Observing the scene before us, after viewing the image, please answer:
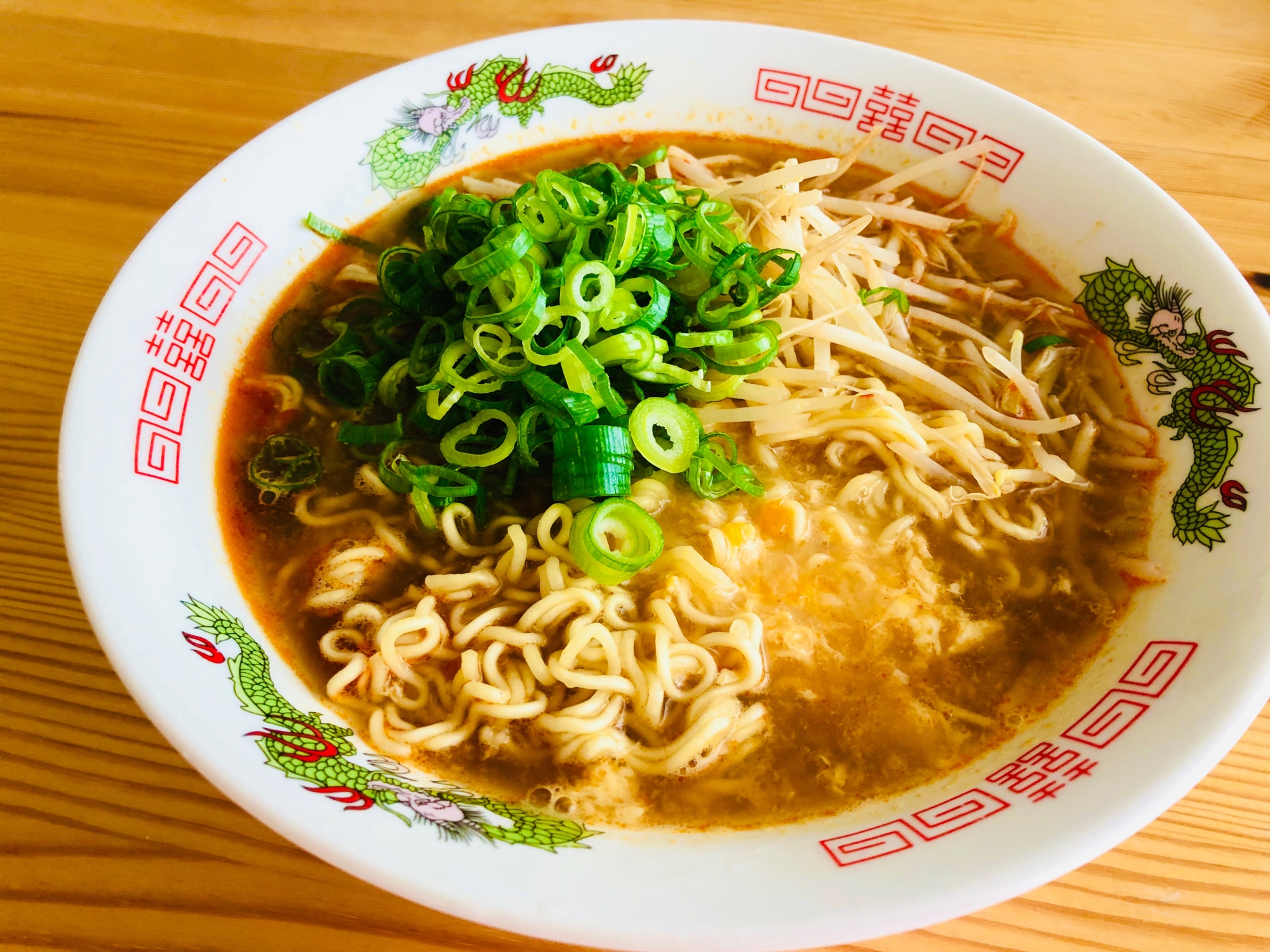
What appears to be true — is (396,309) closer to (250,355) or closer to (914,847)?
(250,355)

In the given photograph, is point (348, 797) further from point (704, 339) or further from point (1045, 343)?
point (1045, 343)

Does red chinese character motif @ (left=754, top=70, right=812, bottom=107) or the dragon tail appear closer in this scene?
the dragon tail

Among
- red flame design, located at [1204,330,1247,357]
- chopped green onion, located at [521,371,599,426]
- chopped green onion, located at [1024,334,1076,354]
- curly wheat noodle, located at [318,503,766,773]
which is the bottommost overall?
curly wheat noodle, located at [318,503,766,773]

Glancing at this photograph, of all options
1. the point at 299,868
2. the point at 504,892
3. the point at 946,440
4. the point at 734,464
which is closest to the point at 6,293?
the point at 299,868

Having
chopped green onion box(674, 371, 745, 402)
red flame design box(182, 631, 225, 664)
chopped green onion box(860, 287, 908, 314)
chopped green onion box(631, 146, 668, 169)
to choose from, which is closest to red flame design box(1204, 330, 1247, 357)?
chopped green onion box(860, 287, 908, 314)

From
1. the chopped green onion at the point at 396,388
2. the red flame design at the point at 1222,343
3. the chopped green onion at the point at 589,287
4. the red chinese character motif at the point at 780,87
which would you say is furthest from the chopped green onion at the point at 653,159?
the red flame design at the point at 1222,343

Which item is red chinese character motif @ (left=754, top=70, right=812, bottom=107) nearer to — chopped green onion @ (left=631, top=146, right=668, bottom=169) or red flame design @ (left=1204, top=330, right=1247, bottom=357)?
chopped green onion @ (left=631, top=146, right=668, bottom=169)
